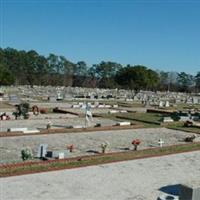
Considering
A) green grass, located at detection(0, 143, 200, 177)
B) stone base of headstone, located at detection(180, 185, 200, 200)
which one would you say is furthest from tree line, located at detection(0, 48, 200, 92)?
stone base of headstone, located at detection(180, 185, 200, 200)

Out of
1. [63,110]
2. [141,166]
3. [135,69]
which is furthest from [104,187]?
[135,69]

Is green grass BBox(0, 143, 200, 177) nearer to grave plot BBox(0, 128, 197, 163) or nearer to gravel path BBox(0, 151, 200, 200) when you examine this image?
gravel path BBox(0, 151, 200, 200)

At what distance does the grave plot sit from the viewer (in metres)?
17.1

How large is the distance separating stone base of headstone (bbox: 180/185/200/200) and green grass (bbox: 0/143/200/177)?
5322mm

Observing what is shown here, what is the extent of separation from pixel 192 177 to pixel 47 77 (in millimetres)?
110482

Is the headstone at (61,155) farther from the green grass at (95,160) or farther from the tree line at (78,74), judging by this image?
the tree line at (78,74)

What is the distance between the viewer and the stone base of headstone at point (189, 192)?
30.6 ft

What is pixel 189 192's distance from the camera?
943cm

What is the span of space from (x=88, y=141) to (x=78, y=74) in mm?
127034

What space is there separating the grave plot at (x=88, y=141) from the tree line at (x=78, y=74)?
5914 cm

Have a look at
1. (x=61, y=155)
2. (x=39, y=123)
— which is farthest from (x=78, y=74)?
(x=61, y=155)

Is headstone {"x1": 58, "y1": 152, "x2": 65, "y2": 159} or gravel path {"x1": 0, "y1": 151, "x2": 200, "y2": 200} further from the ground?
headstone {"x1": 58, "y1": 152, "x2": 65, "y2": 159}

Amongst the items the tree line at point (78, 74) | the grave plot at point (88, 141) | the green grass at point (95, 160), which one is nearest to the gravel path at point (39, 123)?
the grave plot at point (88, 141)

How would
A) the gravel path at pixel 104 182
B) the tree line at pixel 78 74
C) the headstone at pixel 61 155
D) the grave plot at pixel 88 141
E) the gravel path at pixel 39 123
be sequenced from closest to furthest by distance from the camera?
the gravel path at pixel 104 182 < the headstone at pixel 61 155 < the grave plot at pixel 88 141 < the gravel path at pixel 39 123 < the tree line at pixel 78 74
